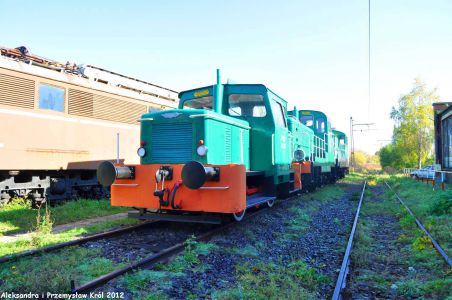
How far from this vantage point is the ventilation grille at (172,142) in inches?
246

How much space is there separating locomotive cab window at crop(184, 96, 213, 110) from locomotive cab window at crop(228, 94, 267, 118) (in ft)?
1.45

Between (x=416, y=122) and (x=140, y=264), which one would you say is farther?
(x=416, y=122)

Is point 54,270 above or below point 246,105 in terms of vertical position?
below

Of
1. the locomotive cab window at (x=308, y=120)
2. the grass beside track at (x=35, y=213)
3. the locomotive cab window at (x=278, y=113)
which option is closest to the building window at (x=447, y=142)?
the locomotive cab window at (x=308, y=120)

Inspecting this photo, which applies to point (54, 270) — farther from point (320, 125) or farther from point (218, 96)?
point (320, 125)

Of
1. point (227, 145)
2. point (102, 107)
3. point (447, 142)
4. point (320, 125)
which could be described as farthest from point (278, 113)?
point (447, 142)

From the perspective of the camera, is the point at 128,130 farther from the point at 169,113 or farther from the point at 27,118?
the point at 169,113

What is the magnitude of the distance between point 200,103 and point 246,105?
103 cm

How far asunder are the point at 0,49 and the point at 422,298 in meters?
9.61

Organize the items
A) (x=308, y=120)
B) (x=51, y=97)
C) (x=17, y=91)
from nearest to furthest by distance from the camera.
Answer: (x=17, y=91)
(x=51, y=97)
(x=308, y=120)

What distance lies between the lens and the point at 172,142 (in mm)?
6395

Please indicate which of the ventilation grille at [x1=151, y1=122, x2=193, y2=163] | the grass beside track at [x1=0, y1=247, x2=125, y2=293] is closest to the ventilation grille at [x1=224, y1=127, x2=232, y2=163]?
the ventilation grille at [x1=151, y1=122, x2=193, y2=163]

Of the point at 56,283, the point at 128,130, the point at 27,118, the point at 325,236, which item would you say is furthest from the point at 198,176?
the point at 128,130

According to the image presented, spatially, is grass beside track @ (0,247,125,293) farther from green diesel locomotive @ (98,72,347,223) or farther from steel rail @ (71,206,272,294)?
green diesel locomotive @ (98,72,347,223)
